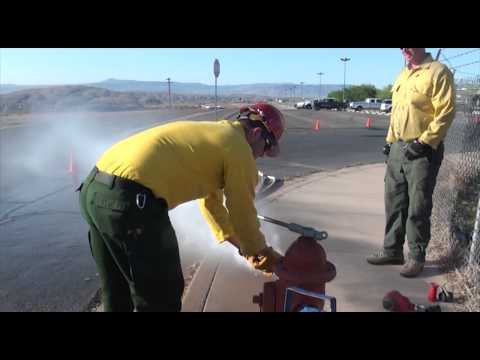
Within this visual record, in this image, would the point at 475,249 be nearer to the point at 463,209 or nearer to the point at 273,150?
the point at 463,209

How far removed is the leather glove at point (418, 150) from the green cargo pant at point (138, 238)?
218cm

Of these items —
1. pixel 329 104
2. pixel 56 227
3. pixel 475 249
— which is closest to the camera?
pixel 475 249

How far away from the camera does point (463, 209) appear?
525 centimetres

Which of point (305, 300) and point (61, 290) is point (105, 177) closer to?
point (305, 300)

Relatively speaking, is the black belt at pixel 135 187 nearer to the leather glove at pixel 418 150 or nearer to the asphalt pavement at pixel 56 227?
the asphalt pavement at pixel 56 227

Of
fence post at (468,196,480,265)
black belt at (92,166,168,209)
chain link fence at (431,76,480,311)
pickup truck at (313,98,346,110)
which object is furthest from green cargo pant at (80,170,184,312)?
pickup truck at (313,98,346,110)

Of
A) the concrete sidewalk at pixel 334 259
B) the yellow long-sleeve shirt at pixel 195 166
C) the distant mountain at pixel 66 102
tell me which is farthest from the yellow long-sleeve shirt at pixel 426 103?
the distant mountain at pixel 66 102

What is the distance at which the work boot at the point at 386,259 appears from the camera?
3964mm

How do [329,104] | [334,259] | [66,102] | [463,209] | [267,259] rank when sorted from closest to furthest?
1. [267,259]
2. [334,259]
3. [463,209]
4. [329,104]
5. [66,102]

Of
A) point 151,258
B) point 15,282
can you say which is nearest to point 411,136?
point 151,258

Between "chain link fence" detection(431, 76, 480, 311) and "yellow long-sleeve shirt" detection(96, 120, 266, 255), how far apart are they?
1.93 meters

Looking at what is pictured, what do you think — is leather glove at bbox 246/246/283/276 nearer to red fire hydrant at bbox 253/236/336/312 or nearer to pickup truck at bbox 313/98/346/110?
red fire hydrant at bbox 253/236/336/312

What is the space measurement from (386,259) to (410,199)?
62 cm

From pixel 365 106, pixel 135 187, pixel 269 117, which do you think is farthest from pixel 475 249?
pixel 365 106
